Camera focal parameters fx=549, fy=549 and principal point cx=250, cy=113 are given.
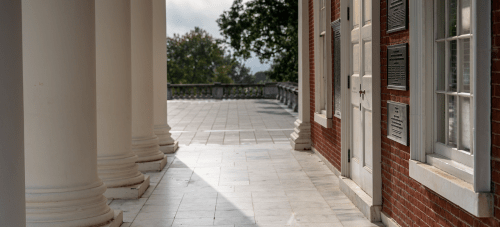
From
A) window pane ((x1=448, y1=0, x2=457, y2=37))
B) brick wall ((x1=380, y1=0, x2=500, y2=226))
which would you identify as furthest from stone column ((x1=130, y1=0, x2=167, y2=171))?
window pane ((x1=448, y1=0, x2=457, y2=37))

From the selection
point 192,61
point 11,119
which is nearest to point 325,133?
point 11,119

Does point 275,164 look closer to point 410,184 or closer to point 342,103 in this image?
point 342,103

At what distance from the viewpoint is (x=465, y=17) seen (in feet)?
13.8

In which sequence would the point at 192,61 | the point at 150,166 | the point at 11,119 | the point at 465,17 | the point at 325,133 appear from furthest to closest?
1. the point at 192,61
2. the point at 325,133
3. the point at 150,166
4. the point at 465,17
5. the point at 11,119

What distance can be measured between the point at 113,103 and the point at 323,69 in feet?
15.6

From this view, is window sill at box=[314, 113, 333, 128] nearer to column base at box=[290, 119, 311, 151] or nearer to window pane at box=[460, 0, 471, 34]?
column base at box=[290, 119, 311, 151]

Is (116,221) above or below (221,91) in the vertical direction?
below

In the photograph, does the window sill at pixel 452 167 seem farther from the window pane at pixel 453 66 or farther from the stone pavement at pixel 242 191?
the stone pavement at pixel 242 191

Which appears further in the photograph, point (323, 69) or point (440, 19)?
point (323, 69)

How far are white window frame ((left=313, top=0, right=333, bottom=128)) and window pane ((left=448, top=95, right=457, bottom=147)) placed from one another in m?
5.30

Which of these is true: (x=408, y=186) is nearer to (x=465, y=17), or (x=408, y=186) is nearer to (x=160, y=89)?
(x=465, y=17)

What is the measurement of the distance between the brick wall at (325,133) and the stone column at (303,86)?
19 cm

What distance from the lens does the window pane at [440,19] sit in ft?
15.4

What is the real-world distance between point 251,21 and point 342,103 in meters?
28.8
